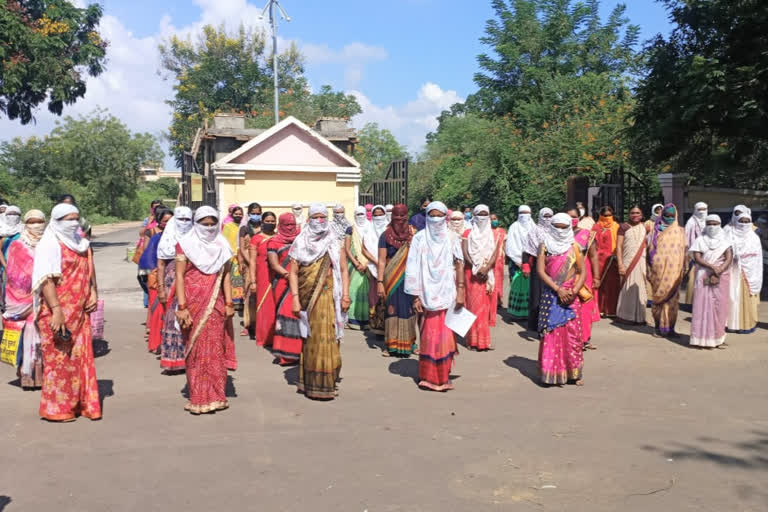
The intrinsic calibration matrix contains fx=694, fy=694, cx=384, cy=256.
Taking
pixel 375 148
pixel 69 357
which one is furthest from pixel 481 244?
pixel 375 148

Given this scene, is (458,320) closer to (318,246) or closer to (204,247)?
(318,246)

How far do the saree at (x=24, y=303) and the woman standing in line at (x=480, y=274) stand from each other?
4901mm

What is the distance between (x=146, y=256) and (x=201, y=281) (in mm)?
3119

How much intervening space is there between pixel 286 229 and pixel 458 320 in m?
2.10

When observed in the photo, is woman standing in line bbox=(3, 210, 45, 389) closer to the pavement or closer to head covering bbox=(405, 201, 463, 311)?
the pavement

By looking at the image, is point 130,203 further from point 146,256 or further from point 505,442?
point 505,442

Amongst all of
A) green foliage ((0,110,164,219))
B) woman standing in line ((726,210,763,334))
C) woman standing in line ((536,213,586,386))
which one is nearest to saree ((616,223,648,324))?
woman standing in line ((726,210,763,334))

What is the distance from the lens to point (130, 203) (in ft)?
198

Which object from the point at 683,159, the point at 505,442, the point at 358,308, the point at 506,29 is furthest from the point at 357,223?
the point at 506,29

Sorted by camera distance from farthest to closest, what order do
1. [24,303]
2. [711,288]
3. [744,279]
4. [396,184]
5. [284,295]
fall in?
1. [396,184]
2. [744,279]
3. [711,288]
4. [284,295]
5. [24,303]

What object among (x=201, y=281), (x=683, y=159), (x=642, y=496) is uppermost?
(x=683, y=159)

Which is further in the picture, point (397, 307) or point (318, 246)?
point (397, 307)

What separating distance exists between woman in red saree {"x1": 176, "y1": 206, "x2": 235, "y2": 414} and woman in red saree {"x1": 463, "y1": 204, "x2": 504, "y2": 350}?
3.71 metres

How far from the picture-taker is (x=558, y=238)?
6875 mm
